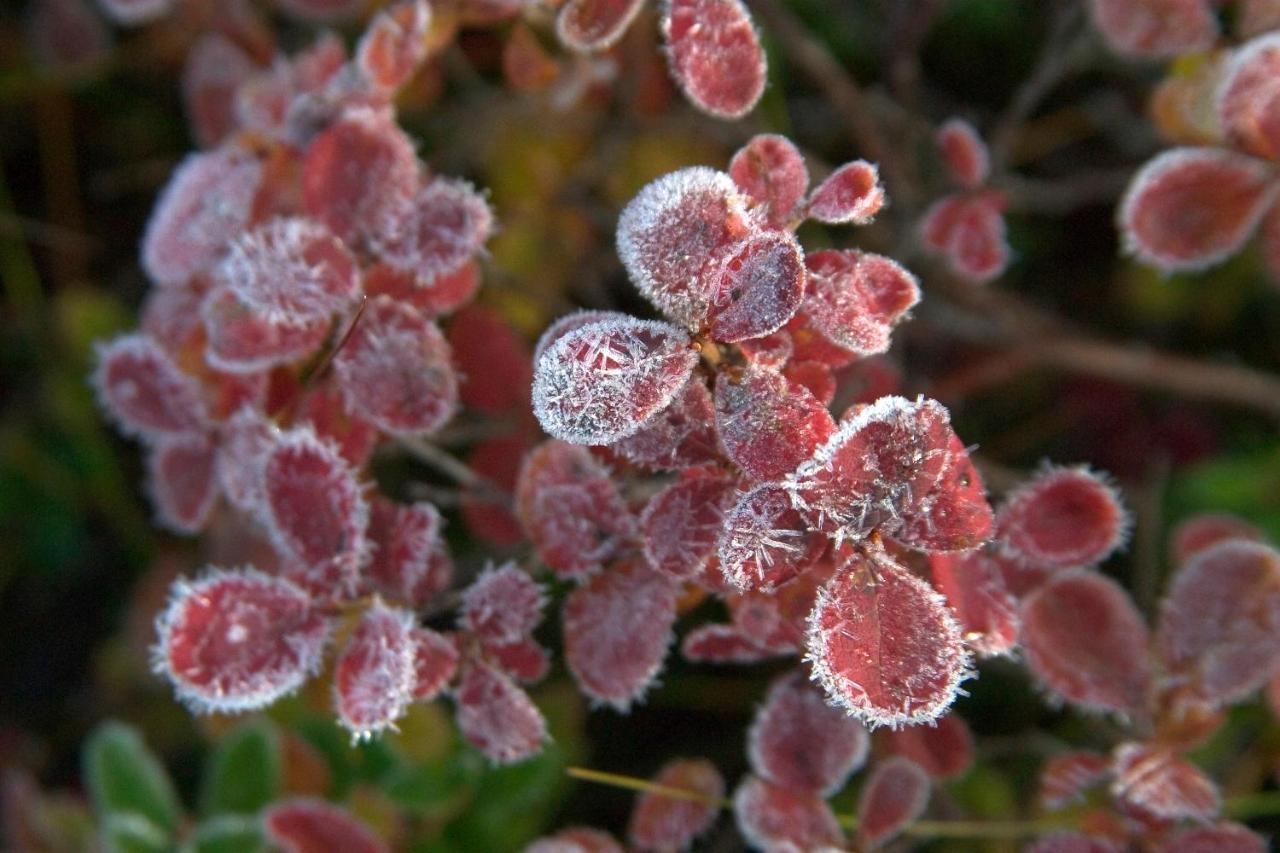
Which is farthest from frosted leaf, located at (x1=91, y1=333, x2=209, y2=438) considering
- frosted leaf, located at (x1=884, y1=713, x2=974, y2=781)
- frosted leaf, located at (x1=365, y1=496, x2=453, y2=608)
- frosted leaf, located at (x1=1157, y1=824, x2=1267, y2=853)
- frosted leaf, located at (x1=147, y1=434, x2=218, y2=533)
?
frosted leaf, located at (x1=1157, y1=824, x2=1267, y2=853)

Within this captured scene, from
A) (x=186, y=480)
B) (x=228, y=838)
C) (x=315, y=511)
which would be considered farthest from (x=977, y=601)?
(x=228, y=838)

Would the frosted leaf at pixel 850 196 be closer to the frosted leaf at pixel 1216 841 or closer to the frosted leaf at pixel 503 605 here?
the frosted leaf at pixel 503 605

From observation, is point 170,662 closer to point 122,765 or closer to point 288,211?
point 288,211

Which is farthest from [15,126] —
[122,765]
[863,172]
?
[863,172]

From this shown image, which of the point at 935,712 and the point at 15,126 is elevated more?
the point at 935,712

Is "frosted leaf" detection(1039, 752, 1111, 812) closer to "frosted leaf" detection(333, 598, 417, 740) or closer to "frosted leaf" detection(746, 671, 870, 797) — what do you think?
"frosted leaf" detection(746, 671, 870, 797)

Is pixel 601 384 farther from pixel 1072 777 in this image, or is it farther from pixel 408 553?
pixel 1072 777
